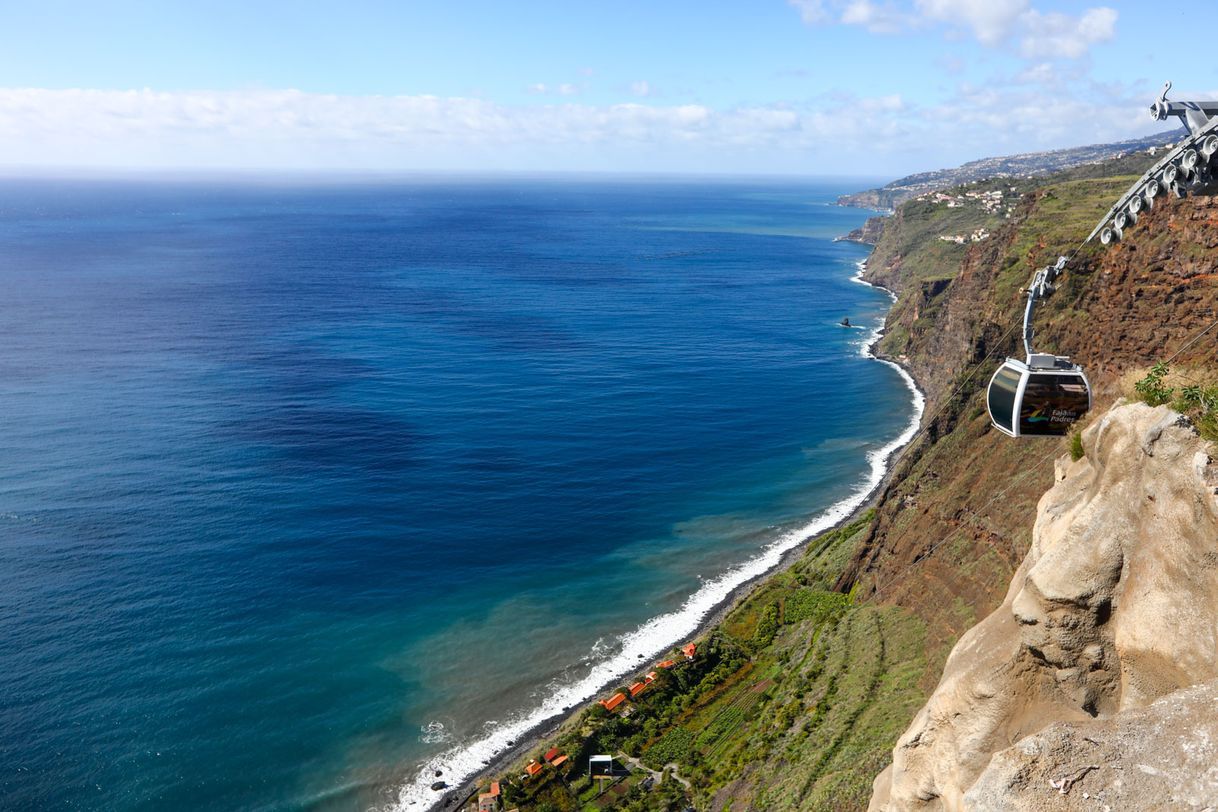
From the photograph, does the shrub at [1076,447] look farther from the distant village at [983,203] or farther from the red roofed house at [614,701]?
the distant village at [983,203]

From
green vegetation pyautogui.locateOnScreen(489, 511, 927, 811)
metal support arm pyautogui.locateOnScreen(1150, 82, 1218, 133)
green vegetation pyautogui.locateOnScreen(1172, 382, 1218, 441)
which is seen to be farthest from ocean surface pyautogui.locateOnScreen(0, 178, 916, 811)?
metal support arm pyautogui.locateOnScreen(1150, 82, 1218, 133)

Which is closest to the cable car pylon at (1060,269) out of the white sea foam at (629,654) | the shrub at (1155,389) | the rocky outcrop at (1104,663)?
the shrub at (1155,389)

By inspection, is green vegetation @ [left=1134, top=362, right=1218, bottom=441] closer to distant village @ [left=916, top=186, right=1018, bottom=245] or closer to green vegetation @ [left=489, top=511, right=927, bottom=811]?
green vegetation @ [left=489, top=511, right=927, bottom=811]

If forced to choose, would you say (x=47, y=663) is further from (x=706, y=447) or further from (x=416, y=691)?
(x=706, y=447)

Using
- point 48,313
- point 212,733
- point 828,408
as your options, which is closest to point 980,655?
point 212,733

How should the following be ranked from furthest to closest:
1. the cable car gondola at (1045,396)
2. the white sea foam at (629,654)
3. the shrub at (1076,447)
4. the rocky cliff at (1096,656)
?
the white sea foam at (629,654)
the cable car gondola at (1045,396)
the shrub at (1076,447)
the rocky cliff at (1096,656)
